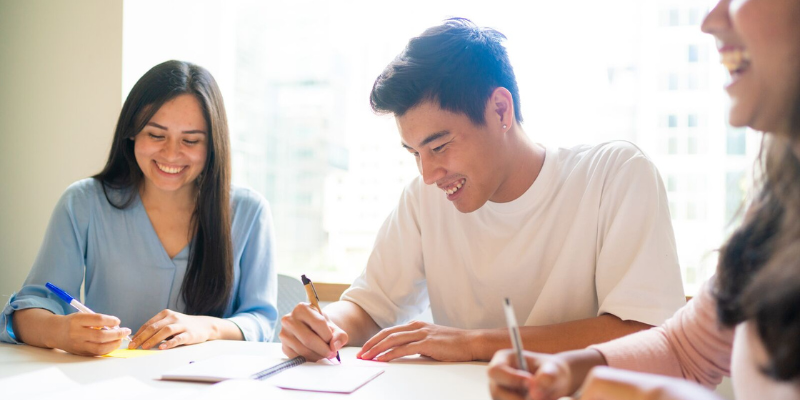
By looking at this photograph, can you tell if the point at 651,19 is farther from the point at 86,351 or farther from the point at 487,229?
the point at 86,351

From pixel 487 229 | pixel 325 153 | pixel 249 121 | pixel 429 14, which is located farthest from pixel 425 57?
pixel 249 121

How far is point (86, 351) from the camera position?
131cm

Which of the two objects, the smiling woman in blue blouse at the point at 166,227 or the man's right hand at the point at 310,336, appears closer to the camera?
the man's right hand at the point at 310,336

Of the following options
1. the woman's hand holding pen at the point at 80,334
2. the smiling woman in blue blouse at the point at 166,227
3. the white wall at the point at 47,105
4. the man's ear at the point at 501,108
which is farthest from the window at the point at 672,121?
the white wall at the point at 47,105

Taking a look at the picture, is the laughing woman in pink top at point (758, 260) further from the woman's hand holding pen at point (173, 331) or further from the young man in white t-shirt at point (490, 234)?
the woman's hand holding pen at point (173, 331)

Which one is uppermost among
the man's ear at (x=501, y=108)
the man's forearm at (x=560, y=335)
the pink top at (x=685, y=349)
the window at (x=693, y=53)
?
the window at (x=693, y=53)

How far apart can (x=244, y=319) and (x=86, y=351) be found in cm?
50

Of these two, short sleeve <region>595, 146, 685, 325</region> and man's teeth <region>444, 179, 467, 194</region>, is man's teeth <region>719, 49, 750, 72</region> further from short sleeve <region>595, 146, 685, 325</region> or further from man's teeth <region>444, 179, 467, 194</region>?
man's teeth <region>444, 179, 467, 194</region>

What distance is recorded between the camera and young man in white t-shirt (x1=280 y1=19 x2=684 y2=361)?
4.21 ft

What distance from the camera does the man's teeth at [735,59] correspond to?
0.66 m

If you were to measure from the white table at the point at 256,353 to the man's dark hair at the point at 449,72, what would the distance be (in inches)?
23.7

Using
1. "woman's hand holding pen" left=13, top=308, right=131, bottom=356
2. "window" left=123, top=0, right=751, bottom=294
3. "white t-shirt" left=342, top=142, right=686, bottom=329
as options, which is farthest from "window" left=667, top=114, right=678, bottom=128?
"woman's hand holding pen" left=13, top=308, right=131, bottom=356

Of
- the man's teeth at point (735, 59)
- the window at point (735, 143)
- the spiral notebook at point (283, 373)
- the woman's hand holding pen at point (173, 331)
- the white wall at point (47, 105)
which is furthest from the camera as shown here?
the white wall at point (47, 105)

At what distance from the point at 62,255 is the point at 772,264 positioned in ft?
5.76
